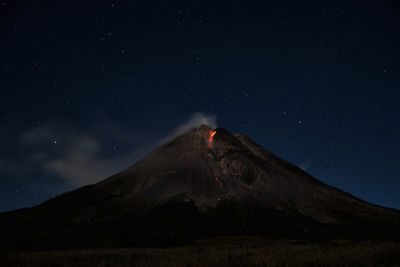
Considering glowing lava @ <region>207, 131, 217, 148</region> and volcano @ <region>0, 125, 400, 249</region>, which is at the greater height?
glowing lava @ <region>207, 131, 217, 148</region>

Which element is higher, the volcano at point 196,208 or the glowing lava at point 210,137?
the glowing lava at point 210,137

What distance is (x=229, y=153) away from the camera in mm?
130000

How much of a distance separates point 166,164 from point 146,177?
45.0 ft

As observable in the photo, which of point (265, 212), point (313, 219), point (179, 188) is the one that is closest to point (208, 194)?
point (179, 188)

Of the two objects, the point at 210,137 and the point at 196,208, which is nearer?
the point at 196,208

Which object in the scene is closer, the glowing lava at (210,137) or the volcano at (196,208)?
the volcano at (196,208)

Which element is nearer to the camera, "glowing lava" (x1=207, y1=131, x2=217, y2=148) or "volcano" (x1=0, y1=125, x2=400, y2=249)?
"volcano" (x1=0, y1=125, x2=400, y2=249)

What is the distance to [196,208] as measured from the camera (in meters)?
82.8

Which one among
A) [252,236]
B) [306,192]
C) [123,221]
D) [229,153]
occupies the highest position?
[229,153]

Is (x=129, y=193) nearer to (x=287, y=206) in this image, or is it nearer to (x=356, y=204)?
(x=287, y=206)

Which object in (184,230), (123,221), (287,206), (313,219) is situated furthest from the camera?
(287,206)

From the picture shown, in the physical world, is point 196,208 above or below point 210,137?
below

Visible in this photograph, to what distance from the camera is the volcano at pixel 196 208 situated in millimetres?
57844

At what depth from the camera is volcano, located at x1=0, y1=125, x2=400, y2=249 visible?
57.8 meters
